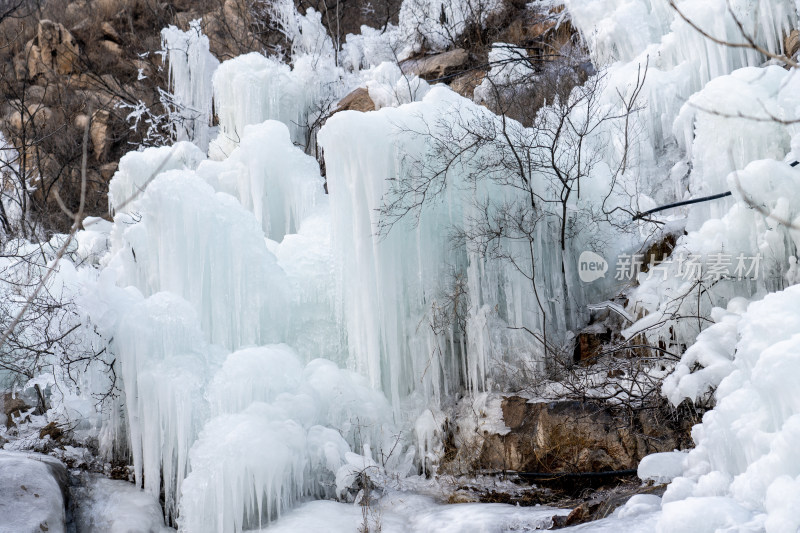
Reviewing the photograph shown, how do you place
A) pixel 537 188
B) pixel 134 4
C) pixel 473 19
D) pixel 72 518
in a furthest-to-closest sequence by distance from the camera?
1. pixel 134 4
2. pixel 473 19
3. pixel 537 188
4. pixel 72 518

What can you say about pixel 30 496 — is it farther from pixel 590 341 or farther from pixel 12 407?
pixel 590 341

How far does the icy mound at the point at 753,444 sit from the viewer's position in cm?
396

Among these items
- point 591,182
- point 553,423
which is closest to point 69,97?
point 591,182

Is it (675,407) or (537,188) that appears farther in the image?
(537,188)

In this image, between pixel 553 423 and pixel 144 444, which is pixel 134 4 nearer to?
pixel 144 444

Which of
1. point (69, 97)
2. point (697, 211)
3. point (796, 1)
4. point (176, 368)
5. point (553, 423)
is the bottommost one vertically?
point (553, 423)

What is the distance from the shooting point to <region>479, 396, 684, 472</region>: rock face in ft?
21.5

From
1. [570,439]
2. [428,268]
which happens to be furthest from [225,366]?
[570,439]

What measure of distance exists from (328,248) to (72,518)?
3.94 meters

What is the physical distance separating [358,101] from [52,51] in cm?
904

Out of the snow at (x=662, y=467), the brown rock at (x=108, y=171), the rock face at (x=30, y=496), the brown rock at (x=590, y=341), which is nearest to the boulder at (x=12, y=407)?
the rock face at (x=30, y=496)

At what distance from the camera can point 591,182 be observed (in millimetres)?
8562

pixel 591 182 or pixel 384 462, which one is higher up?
pixel 591 182

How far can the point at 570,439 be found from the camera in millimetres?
6840
